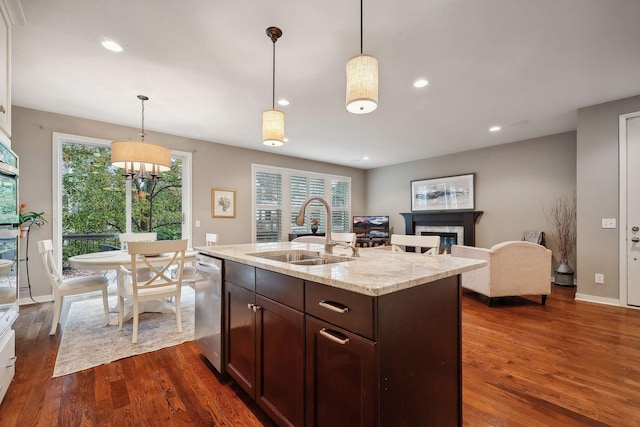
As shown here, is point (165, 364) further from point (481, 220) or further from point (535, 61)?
point (481, 220)

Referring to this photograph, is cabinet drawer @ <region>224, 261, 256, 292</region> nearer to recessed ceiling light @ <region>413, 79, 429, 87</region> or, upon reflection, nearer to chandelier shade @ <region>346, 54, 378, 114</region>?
chandelier shade @ <region>346, 54, 378, 114</region>

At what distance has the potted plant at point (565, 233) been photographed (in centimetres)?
463

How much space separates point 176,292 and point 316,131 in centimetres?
309

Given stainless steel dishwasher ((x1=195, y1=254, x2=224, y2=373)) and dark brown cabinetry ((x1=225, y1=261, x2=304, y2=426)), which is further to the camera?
stainless steel dishwasher ((x1=195, y1=254, x2=224, y2=373))

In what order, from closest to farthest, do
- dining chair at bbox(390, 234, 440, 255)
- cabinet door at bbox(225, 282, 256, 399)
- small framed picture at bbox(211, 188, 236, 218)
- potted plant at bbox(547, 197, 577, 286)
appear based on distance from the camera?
cabinet door at bbox(225, 282, 256, 399), dining chair at bbox(390, 234, 440, 255), potted plant at bbox(547, 197, 577, 286), small framed picture at bbox(211, 188, 236, 218)

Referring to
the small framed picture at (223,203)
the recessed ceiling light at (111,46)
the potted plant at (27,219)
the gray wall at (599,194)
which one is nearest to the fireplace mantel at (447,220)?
the gray wall at (599,194)

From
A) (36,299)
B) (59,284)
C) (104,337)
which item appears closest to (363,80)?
(104,337)

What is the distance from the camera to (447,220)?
6062 millimetres

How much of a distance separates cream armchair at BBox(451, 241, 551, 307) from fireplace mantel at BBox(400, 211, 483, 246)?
213 centimetres

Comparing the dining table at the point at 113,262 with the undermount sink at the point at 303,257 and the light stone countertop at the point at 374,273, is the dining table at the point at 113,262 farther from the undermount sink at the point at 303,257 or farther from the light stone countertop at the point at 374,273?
the light stone countertop at the point at 374,273

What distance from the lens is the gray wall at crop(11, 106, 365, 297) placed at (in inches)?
144

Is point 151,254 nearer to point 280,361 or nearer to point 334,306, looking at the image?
point 280,361

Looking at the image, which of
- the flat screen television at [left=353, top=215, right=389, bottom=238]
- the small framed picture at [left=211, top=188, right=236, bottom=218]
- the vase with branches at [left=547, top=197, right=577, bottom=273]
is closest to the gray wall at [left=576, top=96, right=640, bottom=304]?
the vase with branches at [left=547, top=197, right=577, bottom=273]

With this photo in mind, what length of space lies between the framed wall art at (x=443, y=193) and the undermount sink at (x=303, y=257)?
488 centimetres
